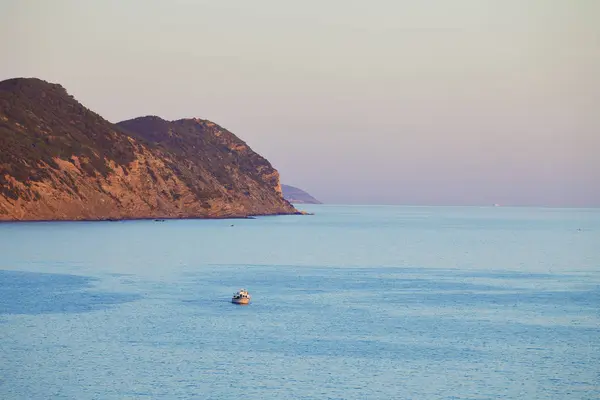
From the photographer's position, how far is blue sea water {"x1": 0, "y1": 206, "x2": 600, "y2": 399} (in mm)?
50812

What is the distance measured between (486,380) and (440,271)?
7815cm

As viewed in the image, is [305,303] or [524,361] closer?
[524,361]

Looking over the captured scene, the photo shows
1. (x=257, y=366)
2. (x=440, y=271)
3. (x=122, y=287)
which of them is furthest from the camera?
(x=440, y=271)

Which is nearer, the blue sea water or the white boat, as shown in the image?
the blue sea water

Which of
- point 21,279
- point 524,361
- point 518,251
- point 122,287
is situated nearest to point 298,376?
point 524,361

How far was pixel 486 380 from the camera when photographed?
52625 millimetres

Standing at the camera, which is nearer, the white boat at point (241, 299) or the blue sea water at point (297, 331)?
the blue sea water at point (297, 331)

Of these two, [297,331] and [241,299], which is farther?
[241,299]

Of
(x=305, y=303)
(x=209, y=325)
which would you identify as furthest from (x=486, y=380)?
(x=305, y=303)

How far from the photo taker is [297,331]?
69250mm

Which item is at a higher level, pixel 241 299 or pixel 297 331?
pixel 241 299

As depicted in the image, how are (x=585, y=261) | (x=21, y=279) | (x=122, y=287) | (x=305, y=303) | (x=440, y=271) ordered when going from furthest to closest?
1. (x=585, y=261)
2. (x=440, y=271)
3. (x=21, y=279)
4. (x=122, y=287)
5. (x=305, y=303)

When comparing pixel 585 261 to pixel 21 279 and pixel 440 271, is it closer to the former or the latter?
pixel 440 271

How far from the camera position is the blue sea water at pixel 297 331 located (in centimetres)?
5081
